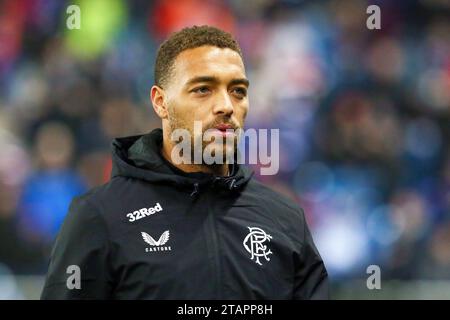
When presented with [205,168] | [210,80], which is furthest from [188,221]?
[210,80]

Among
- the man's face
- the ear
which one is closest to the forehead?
the man's face

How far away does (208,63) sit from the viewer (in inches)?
98.6

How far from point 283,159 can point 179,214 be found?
3.36 m

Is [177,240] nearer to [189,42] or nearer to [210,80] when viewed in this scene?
[210,80]

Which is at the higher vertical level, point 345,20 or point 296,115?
point 345,20

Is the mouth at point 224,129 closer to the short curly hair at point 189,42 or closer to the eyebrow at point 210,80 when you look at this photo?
the eyebrow at point 210,80

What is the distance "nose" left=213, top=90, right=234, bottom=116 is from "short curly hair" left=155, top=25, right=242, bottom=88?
20 centimetres

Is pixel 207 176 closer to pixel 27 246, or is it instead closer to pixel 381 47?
pixel 27 246

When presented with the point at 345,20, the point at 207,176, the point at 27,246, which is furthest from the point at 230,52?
the point at 345,20

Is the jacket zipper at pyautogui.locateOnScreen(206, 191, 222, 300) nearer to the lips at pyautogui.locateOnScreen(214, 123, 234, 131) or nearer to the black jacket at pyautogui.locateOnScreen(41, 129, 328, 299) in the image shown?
the black jacket at pyautogui.locateOnScreen(41, 129, 328, 299)

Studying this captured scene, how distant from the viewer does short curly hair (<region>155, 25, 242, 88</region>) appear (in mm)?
2564

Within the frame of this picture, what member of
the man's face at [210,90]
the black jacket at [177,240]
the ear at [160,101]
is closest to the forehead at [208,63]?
the man's face at [210,90]

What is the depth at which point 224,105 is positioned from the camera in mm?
2465

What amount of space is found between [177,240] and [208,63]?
0.61 metres
